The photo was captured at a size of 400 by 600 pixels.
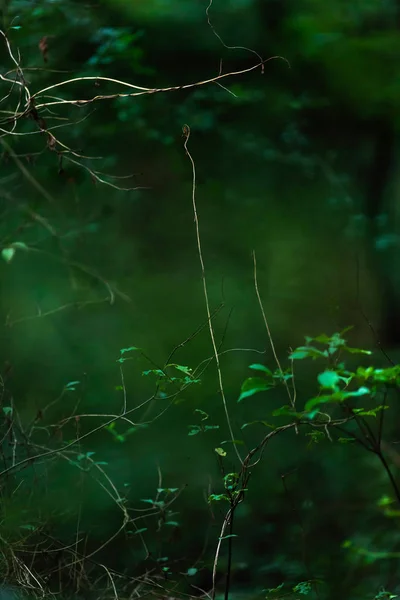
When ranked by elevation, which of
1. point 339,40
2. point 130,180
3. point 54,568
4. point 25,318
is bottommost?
point 54,568

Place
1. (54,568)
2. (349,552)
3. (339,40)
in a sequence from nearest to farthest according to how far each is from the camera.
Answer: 1. (54,568)
2. (349,552)
3. (339,40)

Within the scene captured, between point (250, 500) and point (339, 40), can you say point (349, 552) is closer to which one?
point (250, 500)

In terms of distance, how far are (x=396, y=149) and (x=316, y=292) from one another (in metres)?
0.67

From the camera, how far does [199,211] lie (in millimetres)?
2533

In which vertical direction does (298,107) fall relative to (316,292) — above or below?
above

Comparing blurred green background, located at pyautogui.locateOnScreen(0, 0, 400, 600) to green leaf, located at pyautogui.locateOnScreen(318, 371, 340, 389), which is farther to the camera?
blurred green background, located at pyautogui.locateOnScreen(0, 0, 400, 600)

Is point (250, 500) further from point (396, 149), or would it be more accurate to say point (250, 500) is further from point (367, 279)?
point (396, 149)

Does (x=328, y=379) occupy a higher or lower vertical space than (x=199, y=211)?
higher

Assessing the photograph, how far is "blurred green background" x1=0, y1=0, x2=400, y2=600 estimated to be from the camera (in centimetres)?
239

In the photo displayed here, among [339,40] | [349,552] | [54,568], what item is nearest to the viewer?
[54,568]

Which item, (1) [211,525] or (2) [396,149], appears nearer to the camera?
(1) [211,525]

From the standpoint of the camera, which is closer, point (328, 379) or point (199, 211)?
point (328, 379)

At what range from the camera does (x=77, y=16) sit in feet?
8.12

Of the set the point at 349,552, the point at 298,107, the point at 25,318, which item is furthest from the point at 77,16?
the point at 349,552
